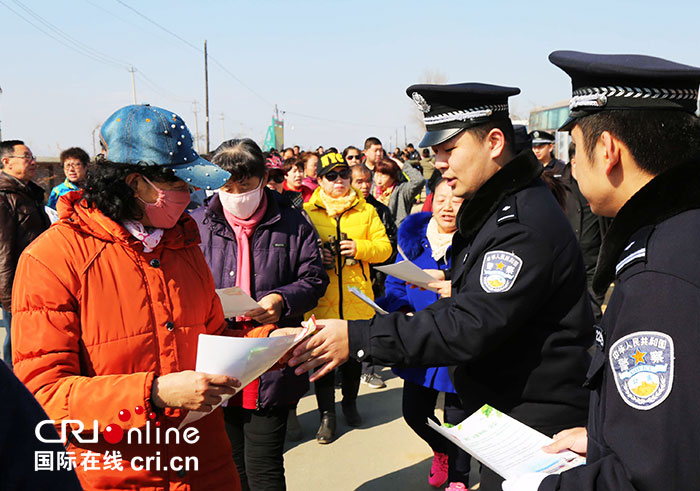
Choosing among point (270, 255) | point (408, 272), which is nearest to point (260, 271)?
point (270, 255)

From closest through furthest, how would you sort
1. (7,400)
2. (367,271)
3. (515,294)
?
(7,400), (515,294), (367,271)

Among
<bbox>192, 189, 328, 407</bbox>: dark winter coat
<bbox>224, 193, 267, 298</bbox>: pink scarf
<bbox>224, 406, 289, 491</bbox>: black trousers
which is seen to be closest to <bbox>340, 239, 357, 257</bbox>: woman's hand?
<bbox>192, 189, 328, 407</bbox>: dark winter coat

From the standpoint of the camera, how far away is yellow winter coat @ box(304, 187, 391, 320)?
4.61m

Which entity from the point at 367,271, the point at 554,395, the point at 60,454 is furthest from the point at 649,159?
the point at 367,271

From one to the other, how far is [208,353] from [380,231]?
11.0ft

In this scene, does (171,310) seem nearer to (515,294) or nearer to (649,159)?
(515,294)

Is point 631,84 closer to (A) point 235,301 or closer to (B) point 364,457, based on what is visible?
(A) point 235,301

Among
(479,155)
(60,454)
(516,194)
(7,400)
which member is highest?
(479,155)

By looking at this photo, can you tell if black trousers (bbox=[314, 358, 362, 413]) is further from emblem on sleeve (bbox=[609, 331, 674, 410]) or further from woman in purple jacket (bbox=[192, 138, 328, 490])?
emblem on sleeve (bbox=[609, 331, 674, 410])

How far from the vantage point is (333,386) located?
14.9 ft

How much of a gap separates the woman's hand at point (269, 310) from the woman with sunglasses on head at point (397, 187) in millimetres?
4206

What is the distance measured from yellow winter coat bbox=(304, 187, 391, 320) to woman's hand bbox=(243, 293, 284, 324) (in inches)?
57.3

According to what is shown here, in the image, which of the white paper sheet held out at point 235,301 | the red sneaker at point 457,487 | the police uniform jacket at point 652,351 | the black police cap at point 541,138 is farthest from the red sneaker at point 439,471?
the black police cap at point 541,138

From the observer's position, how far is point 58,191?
6.12 m
